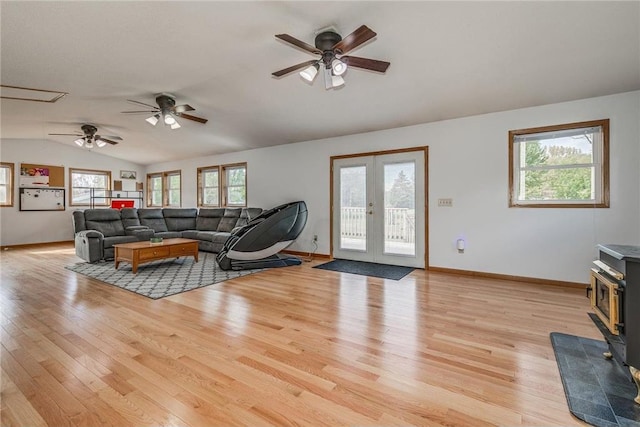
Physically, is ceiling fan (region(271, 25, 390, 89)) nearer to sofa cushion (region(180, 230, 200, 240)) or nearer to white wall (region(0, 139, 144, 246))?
sofa cushion (region(180, 230, 200, 240))

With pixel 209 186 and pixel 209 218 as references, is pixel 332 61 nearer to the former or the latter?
pixel 209 218

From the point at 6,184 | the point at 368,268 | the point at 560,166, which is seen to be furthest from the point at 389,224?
the point at 6,184

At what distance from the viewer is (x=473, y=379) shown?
73.5 inches

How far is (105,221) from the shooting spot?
6.36 metres

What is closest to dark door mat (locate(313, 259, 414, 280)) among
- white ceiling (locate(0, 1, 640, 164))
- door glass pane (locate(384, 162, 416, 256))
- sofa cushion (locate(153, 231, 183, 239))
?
door glass pane (locate(384, 162, 416, 256))

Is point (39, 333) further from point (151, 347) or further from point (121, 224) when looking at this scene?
point (121, 224)

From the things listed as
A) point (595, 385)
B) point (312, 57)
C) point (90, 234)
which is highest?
point (312, 57)

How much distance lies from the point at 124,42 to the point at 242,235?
9.52 ft

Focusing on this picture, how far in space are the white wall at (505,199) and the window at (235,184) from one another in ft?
9.51

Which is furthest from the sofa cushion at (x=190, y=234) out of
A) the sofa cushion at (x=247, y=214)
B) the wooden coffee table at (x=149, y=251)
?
the wooden coffee table at (x=149, y=251)

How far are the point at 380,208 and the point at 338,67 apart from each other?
313 centimetres

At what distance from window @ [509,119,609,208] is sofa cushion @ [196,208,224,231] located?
6.15m

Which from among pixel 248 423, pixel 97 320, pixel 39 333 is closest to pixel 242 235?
pixel 97 320

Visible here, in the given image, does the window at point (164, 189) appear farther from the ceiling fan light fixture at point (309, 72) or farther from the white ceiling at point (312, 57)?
the ceiling fan light fixture at point (309, 72)
